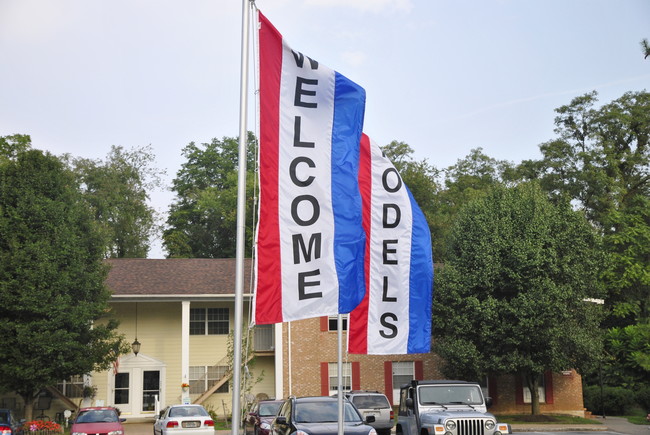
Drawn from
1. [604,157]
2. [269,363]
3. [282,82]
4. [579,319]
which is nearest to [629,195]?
[604,157]

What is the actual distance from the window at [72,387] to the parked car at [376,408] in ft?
55.6

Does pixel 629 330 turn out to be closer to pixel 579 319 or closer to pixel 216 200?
pixel 579 319

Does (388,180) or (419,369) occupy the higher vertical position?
(388,180)

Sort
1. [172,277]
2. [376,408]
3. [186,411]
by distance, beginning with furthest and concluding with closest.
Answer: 1. [172,277]
2. [376,408]
3. [186,411]

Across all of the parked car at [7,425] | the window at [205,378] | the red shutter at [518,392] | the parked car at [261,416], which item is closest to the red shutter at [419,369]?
the red shutter at [518,392]

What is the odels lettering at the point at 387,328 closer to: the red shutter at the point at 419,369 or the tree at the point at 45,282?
the tree at the point at 45,282

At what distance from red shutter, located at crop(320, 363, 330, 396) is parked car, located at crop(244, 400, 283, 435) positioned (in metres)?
10.2

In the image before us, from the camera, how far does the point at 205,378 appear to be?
3919 cm

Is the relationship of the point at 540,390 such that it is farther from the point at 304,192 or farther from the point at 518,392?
the point at 304,192

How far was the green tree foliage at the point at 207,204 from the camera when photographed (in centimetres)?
6253

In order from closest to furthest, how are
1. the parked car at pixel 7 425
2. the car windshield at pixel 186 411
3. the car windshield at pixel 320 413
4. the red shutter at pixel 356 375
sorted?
1. the car windshield at pixel 320 413
2. the parked car at pixel 7 425
3. the car windshield at pixel 186 411
4. the red shutter at pixel 356 375

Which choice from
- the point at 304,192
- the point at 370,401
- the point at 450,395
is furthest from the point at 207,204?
the point at 304,192

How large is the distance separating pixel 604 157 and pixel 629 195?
327cm

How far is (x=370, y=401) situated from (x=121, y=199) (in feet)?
141
